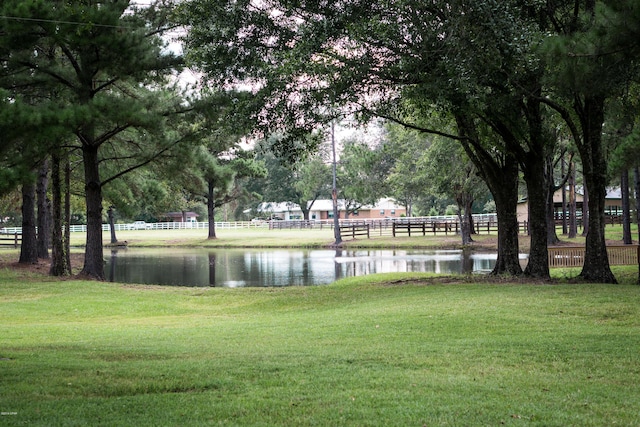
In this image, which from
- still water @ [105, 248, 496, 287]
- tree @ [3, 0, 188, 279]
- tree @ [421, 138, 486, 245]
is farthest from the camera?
tree @ [421, 138, 486, 245]

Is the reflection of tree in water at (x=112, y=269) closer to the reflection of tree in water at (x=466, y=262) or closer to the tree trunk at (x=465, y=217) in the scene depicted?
the reflection of tree in water at (x=466, y=262)

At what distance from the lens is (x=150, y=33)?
18.9 metres

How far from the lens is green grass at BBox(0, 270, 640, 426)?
5.13 m

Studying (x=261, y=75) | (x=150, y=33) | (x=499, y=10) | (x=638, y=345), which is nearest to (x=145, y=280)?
(x=150, y=33)

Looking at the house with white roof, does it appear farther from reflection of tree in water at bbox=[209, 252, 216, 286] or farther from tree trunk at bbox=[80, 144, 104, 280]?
tree trunk at bbox=[80, 144, 104, 280]

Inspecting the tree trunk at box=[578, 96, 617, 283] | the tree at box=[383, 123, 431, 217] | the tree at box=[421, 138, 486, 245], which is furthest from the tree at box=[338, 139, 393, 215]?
the tree trunk at box=[578, 96, 617, 283]

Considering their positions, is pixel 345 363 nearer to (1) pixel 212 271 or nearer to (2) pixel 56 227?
(2) pixel 56 227

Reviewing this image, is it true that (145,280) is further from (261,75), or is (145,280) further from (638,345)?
(638,345)

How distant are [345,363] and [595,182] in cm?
1186

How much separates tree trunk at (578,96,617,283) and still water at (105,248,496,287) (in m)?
8.16

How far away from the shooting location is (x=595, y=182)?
1623 cm

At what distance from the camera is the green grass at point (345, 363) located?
513cm

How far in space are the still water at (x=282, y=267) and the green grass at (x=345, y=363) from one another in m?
9.61

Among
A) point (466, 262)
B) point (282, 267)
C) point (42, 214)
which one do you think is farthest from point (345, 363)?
point (42, 214)
